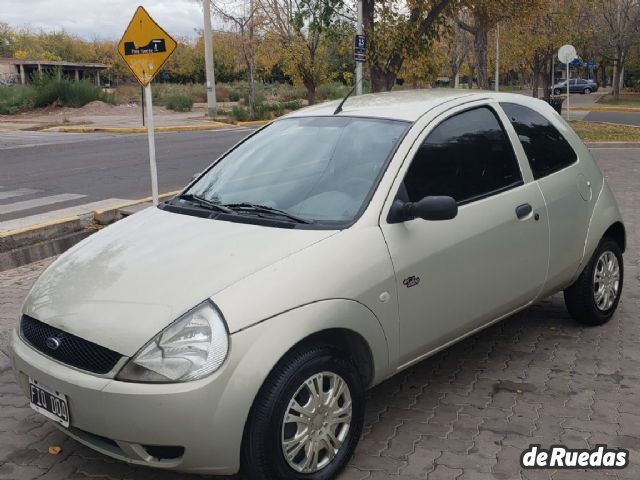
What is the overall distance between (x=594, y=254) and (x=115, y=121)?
25.9m

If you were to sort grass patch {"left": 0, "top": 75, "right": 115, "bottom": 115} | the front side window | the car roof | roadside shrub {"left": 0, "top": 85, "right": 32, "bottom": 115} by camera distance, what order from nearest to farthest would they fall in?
the front side window < the car roof < roadside shrub {"left": 0, "top": 85, "right": 32, "bottom": 115} < grass patch {"left": 0, "top": 75, "right": 115, "bottom": 115}

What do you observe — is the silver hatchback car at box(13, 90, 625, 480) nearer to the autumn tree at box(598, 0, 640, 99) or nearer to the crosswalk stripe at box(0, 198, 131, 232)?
the crosswalk stripe at box(0, 198, 131, 232)

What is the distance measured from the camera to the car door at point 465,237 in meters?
3.46

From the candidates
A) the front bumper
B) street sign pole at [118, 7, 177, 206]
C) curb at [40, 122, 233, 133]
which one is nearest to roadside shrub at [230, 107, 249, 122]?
curb at [40, 122, 233, 133]

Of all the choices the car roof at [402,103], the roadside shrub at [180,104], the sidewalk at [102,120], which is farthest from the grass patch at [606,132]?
the roadside shrub at [180,104]

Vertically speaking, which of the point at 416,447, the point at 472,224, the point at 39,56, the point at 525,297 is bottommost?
the point at 416,447

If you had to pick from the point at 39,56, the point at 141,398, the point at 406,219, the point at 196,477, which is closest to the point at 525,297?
the point at 406,219

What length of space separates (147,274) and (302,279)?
2.27 ft

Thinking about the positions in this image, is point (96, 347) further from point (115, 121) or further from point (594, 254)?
point (115, 121)

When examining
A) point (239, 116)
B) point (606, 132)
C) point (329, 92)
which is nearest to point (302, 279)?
point (606, 132)

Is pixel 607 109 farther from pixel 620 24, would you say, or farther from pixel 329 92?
pixel 329 92

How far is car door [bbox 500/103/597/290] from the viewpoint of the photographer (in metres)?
4.39

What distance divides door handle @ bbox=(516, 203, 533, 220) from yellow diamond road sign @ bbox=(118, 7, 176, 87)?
198 inches

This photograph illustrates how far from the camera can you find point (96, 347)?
281cm
